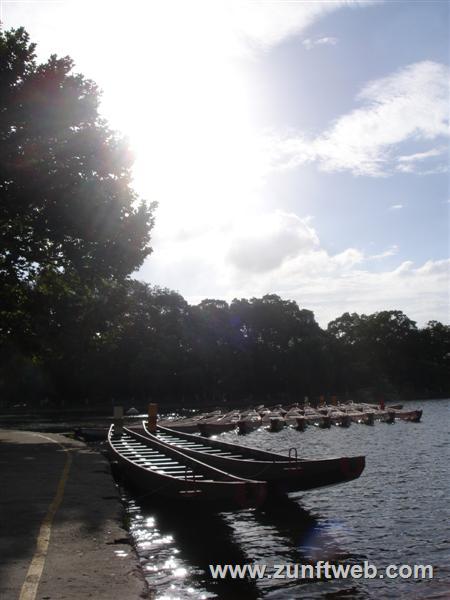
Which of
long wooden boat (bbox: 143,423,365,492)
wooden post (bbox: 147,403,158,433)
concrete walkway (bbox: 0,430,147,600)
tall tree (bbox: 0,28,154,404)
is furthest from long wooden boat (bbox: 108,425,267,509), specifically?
tall tree (bbox: 0,28,154,404)

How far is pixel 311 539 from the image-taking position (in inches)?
489

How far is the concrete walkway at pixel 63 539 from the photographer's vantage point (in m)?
7.27

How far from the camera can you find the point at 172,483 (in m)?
13.0

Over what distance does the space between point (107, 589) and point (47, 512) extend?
4316 mm

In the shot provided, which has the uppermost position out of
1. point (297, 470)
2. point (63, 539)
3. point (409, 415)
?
point (297, 470)

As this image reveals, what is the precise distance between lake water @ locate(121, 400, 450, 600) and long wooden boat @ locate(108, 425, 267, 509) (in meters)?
0.70

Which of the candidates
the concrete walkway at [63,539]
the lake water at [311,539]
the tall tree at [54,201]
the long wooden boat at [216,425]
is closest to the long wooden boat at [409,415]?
the long wooden boat at [216,425]

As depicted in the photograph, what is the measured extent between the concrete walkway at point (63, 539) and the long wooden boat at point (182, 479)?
86cm

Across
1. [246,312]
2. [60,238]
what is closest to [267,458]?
[60,238]

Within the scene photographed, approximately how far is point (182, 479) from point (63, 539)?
383cm

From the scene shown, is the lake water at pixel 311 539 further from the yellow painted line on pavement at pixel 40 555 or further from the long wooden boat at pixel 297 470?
the yellow painted line on pavement at pixel 40 555

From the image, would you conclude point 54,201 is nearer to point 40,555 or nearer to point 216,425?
point 40,555

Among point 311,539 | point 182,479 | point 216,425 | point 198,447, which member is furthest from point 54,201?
point 216,425

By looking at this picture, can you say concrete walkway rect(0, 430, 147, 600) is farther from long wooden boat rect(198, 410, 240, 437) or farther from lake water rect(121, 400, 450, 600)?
long wooden boat rect(198, 410, 240, 437)
